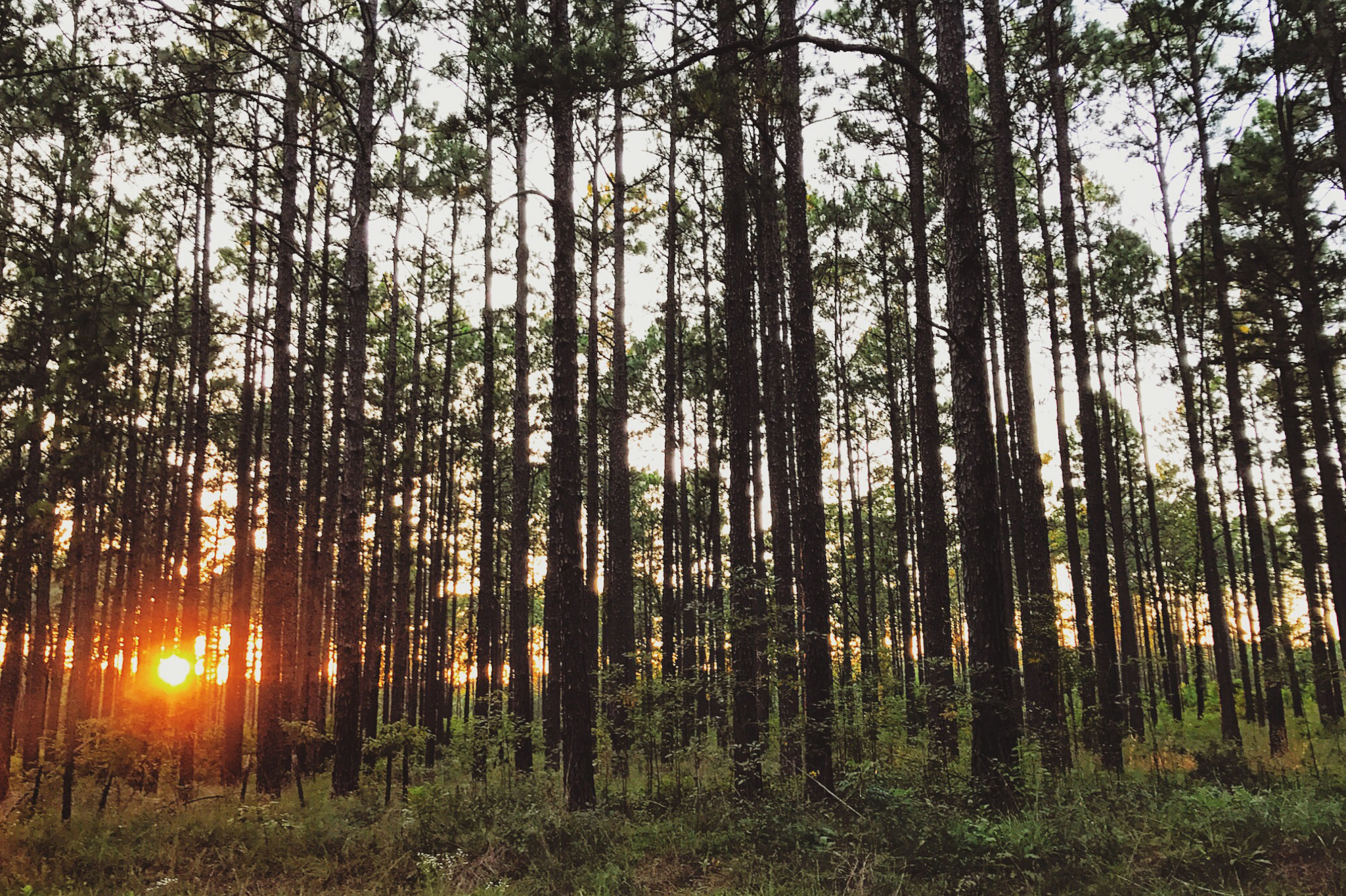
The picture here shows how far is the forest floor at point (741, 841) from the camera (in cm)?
509

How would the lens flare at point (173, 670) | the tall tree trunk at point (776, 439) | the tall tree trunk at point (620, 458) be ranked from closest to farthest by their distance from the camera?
the tall tree trunk at point (776, 439), the lens flare at point (173, 670), the tall tree trunk at point (620, 458)

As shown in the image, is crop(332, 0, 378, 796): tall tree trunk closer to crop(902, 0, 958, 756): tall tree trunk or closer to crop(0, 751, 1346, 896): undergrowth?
crop(0, 751, 1346, 896): undergrowth

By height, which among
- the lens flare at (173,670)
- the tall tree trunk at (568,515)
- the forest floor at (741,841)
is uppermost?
the tall tree trunk at (568,515)

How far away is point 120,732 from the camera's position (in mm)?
10102

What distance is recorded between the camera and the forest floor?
5090 mm

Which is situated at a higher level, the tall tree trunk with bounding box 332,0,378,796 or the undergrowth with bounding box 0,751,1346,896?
the tall tree trunk with bounding box 332,0,378,796

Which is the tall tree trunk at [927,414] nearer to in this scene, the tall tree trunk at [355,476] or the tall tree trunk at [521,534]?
the tall tree trunk at [521,534]

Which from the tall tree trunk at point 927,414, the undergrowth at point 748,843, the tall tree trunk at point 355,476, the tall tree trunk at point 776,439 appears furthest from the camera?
the tall tree trunk at point 927,414

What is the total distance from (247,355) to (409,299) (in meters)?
7.53

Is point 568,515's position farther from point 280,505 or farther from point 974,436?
point 280,505

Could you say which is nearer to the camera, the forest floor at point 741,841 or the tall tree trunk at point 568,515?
the forest floor at point 741,841

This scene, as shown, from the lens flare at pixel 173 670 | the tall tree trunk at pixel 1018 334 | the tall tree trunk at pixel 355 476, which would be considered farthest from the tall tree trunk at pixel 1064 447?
the lens flare at pixel 173 670

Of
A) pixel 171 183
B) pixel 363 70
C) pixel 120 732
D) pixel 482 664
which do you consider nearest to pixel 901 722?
pixel 482 664

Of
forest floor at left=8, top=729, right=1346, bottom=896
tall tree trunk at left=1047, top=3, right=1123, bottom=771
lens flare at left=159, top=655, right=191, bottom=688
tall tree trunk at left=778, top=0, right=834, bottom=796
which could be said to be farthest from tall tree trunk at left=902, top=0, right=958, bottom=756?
lens flare at left=159, top=655, right=191, bottom=688
